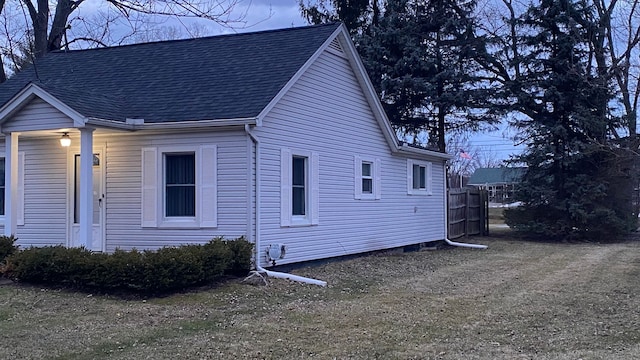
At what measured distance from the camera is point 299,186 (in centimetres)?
1333

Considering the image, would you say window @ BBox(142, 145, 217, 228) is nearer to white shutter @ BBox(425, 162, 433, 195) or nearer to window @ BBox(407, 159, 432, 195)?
window @ BBox(407, 159, 432, 195)

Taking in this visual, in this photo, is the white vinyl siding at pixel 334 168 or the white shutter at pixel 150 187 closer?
the white shutter at pixel 150 187

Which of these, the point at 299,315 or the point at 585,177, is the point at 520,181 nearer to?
the point at 585,177

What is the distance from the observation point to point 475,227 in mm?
24406

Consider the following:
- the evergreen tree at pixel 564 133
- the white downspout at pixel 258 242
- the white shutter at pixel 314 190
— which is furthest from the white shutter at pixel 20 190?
the evergreen tree at pixel 564 133

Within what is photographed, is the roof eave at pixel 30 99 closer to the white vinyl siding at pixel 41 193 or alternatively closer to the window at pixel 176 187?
the window at pixel 176 187

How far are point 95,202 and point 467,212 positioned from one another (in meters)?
14.2

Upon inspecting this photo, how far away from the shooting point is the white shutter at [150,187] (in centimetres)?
1218

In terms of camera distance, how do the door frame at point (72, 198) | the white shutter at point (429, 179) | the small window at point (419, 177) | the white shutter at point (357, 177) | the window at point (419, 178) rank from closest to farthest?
the door frame at point (72, 198)
the white shutter at point (357, 177)
the window at point (419, 178)
the small window at point (419, 177)
the white shutter at point (429, 179)

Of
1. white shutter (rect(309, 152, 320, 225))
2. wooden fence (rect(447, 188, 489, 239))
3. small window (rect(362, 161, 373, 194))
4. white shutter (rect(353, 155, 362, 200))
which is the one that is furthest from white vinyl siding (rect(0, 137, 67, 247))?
wooden fence (rect(447, 188, 489, 239))

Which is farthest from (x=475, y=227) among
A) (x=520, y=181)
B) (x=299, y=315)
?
(x=299, y=315)

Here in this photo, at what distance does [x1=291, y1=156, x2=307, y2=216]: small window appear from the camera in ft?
43.3

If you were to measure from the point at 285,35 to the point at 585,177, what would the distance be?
12.4 metres

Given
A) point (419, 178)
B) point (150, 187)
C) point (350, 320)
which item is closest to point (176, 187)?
point (150, 187)
